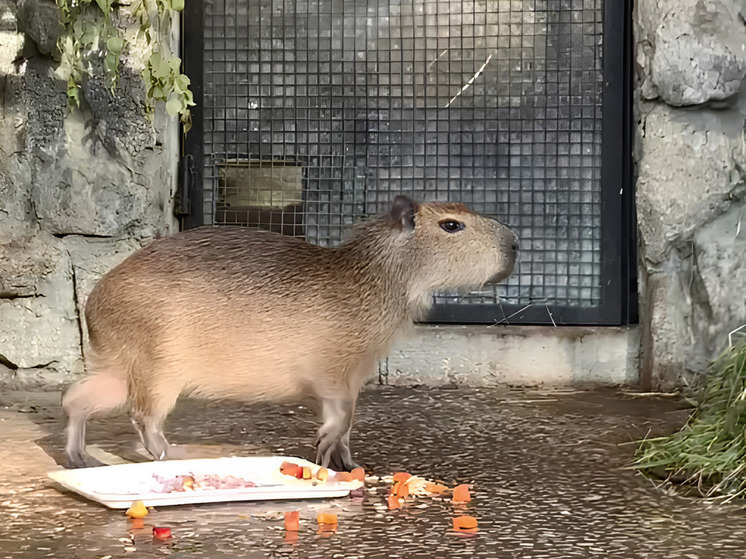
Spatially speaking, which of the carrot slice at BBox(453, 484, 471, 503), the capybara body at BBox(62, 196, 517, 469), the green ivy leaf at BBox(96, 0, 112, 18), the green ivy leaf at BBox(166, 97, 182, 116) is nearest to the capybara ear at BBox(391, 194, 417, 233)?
the capybara body at BBox(62, 196, 517, 469)

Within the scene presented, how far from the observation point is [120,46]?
521 centimetres

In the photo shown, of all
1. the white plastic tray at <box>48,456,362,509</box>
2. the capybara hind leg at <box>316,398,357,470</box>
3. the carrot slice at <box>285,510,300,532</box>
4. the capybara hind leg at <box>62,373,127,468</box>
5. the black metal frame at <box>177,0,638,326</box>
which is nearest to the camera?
the carrot slice at <box>285,510,300,532</box>

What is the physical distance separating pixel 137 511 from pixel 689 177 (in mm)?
3300

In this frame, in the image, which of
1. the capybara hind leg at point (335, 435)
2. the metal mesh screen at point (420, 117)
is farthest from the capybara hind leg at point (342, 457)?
the metal mesh screen at point (420, 117)

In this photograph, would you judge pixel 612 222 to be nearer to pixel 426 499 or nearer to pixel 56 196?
pixel 426 499

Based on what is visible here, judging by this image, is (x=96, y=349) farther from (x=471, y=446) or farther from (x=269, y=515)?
(x=471, y=446)

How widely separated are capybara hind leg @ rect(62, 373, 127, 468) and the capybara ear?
1.15 meters

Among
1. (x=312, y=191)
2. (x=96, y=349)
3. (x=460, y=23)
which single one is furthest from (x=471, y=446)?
(x=460, y=23)

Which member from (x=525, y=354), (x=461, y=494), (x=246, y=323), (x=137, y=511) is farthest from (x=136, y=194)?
(x=461, y=494)

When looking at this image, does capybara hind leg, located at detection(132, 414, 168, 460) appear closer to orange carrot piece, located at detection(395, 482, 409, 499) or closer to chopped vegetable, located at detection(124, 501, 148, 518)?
chopped vegetable, located at detection(124, 501, 148, 518)

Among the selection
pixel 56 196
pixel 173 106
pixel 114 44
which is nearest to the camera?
pixel 173 106

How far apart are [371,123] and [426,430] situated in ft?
6.00

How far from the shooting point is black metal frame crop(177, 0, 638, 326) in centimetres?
576

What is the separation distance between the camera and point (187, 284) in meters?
3.97
